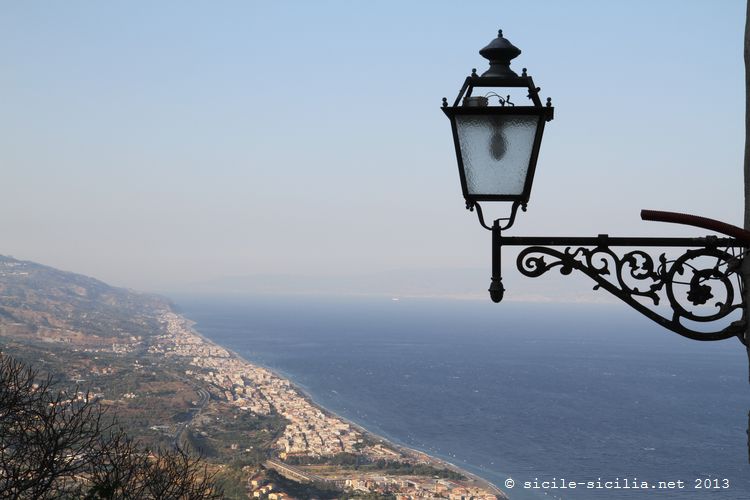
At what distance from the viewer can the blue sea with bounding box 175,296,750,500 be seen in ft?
139

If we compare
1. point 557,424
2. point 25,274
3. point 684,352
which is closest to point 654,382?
point 557,424

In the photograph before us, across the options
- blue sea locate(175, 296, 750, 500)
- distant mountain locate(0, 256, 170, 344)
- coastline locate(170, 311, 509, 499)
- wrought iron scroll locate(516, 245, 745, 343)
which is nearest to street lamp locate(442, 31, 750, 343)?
wrought iron scroll locate(516, 245, 745, 343)

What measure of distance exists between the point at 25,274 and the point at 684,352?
133 metres

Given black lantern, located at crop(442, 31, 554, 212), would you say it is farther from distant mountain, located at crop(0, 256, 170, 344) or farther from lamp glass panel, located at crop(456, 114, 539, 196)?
distant mountain, located at crop(0, 256, 170, 344)

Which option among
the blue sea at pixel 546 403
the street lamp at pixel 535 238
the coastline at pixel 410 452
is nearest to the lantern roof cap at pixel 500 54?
the street lamp at pixel 535 238

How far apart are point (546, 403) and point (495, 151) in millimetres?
65096

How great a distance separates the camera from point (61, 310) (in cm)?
13625

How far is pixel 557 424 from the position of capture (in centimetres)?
5612

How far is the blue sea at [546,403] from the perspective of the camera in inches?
1666

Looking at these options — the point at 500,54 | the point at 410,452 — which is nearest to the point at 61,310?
the point at 410,452

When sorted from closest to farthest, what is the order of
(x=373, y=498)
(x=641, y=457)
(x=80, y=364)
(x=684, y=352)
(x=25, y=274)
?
(x=373, y=498), (x=641, y=457), (x=80, y=364), (x=684, y=352), (x=25, y=274)

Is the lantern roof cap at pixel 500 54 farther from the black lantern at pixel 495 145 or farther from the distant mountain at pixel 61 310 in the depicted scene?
the distant mountain at pixel 61 310

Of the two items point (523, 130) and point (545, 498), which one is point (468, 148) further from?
point (545, 498)

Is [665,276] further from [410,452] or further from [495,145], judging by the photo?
[410,452]
